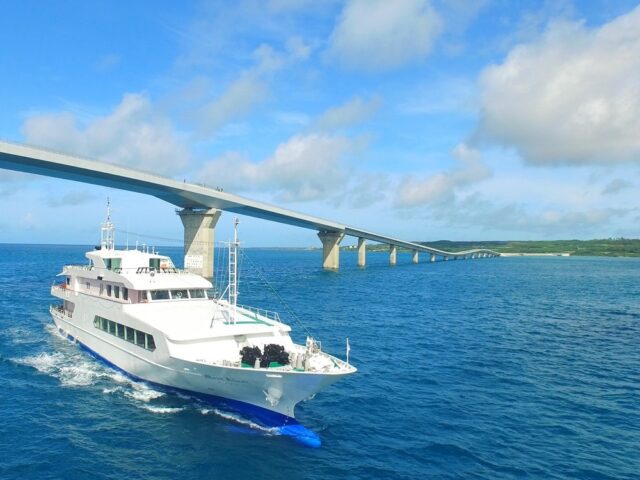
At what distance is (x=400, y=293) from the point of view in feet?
217

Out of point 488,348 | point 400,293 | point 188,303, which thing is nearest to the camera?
point 188,303

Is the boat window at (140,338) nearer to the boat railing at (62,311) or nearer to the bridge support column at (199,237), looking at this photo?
the boat railing at (62,311)

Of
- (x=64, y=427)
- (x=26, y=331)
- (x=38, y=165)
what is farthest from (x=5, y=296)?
(x=64, y=427)

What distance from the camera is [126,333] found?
24359 millimetres

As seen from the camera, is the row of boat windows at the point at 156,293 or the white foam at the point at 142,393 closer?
the white foam at the point at 142,393

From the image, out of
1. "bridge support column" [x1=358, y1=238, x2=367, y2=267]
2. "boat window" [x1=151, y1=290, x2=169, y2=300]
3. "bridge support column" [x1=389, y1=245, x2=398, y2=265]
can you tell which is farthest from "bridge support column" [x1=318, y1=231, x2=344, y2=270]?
"boat window" [x1=151, y1=290, x2=169, y2=300]

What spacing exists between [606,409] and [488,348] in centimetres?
1162

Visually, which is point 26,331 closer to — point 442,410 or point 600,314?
point 442,410

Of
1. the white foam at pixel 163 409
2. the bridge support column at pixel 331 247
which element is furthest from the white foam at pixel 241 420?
the bridge support column at pixel 331 247

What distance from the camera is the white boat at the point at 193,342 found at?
18453 mm

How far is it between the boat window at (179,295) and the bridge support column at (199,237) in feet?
165

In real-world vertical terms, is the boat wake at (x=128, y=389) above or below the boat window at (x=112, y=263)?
below

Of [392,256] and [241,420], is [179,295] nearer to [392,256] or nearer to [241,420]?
[241,420]

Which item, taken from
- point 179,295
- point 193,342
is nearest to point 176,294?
point 179,295
